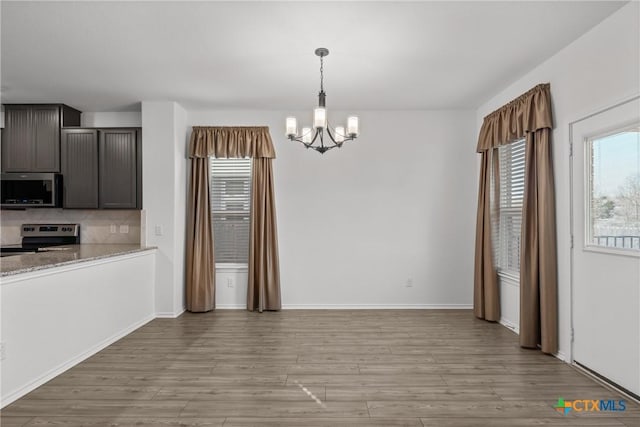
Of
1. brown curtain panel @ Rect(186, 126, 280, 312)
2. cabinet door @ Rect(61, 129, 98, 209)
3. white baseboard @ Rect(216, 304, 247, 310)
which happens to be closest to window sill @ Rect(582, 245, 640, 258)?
brown curtain panel @ Rect(186, 126, 280, 312)

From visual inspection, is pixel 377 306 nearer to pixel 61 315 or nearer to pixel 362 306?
pixel 362 306

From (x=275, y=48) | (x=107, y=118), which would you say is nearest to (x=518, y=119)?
(x=275, y=48)

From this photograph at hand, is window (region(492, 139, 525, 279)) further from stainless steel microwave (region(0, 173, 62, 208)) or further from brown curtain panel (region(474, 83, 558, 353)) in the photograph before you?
stainless steel microwave (region(0, 173, 62, 208))

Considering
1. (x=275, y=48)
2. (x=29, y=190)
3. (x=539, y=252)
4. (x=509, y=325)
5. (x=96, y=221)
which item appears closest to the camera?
(x=275, y=48)

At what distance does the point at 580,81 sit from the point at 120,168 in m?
5.15

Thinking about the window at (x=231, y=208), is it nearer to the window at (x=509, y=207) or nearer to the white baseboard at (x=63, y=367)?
the white baseboard at (x=63, y=367)

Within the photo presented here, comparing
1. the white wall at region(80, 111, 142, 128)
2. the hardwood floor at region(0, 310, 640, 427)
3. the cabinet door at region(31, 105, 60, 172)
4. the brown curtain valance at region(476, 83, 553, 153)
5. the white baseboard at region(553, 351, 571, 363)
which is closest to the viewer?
the hardwood floor at region(0, 310, 640, 427)

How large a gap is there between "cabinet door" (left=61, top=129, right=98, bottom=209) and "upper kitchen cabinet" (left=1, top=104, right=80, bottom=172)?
0.36ft

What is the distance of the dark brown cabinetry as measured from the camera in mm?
4812

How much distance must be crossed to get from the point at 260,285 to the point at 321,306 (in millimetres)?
918

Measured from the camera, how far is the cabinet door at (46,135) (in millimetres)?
4797

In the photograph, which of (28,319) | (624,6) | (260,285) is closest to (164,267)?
(260,285)

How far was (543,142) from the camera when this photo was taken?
134 inches

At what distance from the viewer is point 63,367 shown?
9.98 feet
